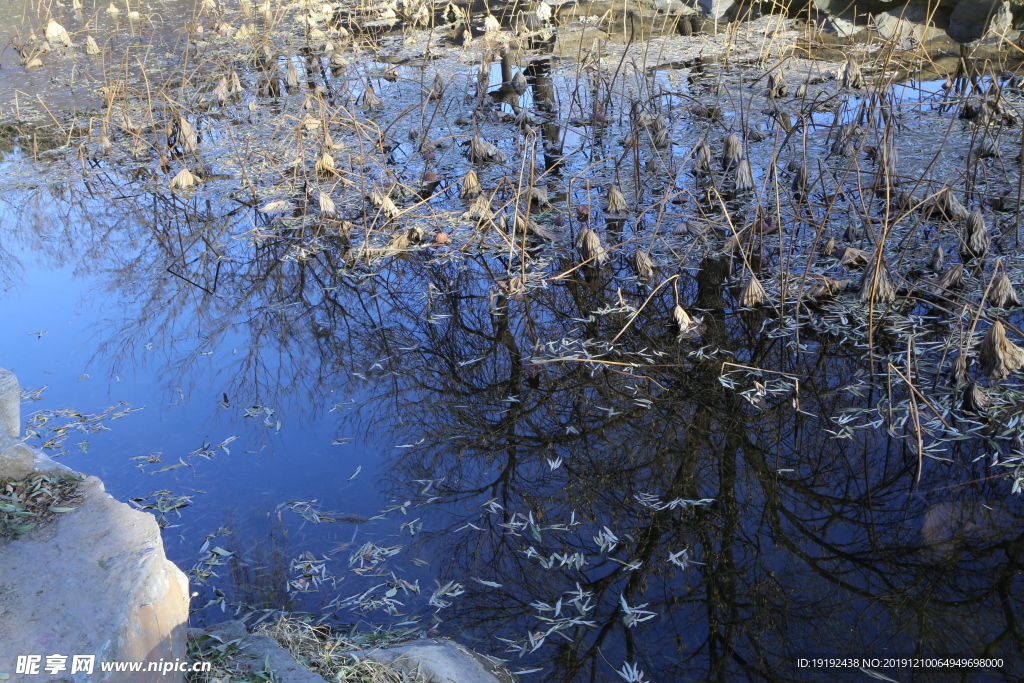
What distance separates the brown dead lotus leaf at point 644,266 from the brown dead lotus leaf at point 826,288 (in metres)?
0.72

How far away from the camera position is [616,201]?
4508 mm

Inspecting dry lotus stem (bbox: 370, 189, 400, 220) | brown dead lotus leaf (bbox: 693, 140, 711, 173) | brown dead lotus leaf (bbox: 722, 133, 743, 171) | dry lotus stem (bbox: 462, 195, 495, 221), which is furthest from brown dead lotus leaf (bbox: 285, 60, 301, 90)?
brown dead lotus leaf (bbox: 722, 133, 743, 171)

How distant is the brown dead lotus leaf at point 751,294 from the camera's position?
3.50m

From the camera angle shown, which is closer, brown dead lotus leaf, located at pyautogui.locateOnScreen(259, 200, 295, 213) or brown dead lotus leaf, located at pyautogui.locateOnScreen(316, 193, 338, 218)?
brown dead lotus leaf, located at pyautogui.locateOnScreen(316, 193, 338, 218)

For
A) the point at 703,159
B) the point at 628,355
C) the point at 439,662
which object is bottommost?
the point at 439,662

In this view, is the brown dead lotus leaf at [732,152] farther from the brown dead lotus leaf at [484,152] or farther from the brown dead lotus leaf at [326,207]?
the brown dead lotus leaf at [326,207]

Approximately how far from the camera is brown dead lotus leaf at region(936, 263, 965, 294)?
3.41m

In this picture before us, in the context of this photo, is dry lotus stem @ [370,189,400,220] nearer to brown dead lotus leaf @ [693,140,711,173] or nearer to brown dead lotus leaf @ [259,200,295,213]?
brown dead lotus leaf @ [259,200,295,213]

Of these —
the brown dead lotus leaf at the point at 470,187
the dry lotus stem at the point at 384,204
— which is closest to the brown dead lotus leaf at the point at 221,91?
the dry lotus stem at the point at 384,204

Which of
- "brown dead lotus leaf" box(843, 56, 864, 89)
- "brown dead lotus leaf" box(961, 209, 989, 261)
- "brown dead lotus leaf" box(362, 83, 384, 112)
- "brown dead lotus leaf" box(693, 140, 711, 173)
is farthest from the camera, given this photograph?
"brown dead lotus leaf" box(362, 83, 384, 112)

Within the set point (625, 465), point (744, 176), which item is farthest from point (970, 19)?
point (625, 465)

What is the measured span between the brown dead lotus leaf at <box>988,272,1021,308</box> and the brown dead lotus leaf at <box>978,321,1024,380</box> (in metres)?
0.49

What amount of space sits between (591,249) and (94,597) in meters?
2.73

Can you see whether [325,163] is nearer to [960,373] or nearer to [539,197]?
[539,197]
